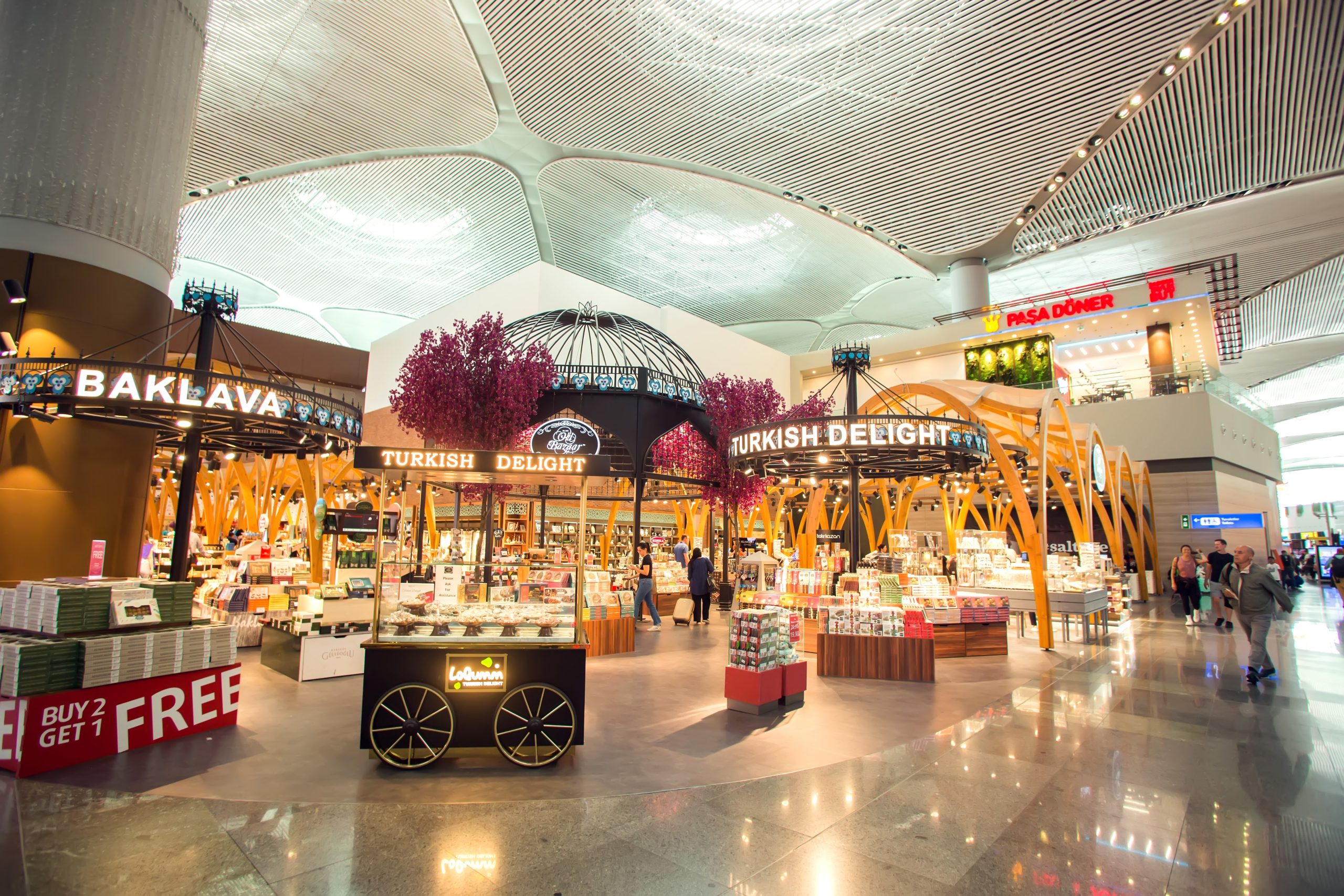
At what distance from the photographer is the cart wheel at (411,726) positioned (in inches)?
189

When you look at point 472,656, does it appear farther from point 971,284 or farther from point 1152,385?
point 971,284

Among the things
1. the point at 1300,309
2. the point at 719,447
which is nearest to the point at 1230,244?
the point at 1300,309

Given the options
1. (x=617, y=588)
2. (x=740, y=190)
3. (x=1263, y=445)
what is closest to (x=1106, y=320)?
(x=1263, y=445)

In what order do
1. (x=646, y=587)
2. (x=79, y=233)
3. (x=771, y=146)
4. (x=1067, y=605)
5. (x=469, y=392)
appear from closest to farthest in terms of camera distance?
1. (x=79, y=233)
2. (x=469, y=392)
3. (x=1067, y=605)
4. (x=646, y=587)
5. (x=771, y=146)

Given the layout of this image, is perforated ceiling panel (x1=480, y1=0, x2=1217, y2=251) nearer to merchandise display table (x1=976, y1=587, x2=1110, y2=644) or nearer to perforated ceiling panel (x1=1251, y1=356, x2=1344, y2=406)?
merchandise display table (x1=976, y1=587, x2=1110, y2=644)

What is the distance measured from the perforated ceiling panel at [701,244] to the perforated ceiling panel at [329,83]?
6213 millimetres

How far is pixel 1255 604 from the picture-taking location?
7.65m

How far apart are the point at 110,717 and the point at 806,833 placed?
5.15 m

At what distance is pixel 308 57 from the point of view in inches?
781

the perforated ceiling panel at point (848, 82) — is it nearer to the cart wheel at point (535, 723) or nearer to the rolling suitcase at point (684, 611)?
the rolling suitcase at point (684, 611)

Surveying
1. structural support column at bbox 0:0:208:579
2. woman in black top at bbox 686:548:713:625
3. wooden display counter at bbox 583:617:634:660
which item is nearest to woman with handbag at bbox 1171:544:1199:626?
woman in black top at bbox 686:548:713:625

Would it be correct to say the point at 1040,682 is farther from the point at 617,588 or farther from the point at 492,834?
the point at 492,834

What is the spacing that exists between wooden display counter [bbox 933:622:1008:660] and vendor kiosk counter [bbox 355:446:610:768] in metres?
7.10

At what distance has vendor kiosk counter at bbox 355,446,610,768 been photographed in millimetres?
4887
